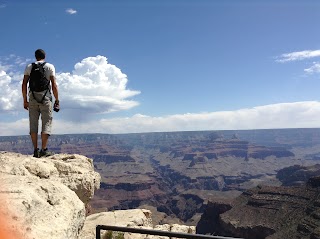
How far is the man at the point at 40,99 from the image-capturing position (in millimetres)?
7551

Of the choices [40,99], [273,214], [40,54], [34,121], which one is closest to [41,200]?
[40,99]

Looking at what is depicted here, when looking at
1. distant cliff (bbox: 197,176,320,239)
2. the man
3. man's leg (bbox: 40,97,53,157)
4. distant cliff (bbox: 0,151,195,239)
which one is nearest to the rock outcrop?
distant cliff (bbox: 0,151,195,239)

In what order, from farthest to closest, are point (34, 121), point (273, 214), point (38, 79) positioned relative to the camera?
point (273, 214) → point (34, 121) → point (38, 79)

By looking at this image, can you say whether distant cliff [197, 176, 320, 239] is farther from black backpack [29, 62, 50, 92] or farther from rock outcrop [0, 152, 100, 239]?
rock outcrop [0, 152, 100, 239]

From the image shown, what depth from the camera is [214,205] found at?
367ft

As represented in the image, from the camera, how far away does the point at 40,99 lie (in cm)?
775

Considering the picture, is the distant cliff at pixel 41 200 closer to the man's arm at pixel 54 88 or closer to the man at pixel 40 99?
the man at pixel 40 99

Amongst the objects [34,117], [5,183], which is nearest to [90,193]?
[34,117]

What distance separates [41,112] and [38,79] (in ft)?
2.73

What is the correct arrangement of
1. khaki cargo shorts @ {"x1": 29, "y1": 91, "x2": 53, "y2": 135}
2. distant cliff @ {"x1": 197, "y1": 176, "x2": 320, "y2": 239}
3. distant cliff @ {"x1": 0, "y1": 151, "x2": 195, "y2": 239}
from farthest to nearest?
distant cliff @ {"x1": 197, "y1": 176, "x2": 320, "y2": 239} < khaki cargo shorts @ {"x1": 29, "y1": 91, "x2": 53, "y2": 135} < distant cliff @ {"x1": 0, "y1": 151, "x2": 195, "y2": 239}

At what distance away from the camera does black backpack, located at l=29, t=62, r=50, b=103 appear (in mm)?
7484

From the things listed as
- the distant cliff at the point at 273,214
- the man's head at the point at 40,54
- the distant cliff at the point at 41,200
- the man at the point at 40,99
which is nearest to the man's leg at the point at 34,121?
the man at the point at 40,99

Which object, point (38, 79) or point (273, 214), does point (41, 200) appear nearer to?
point (38, 79)

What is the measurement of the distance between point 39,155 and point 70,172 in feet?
3.42
